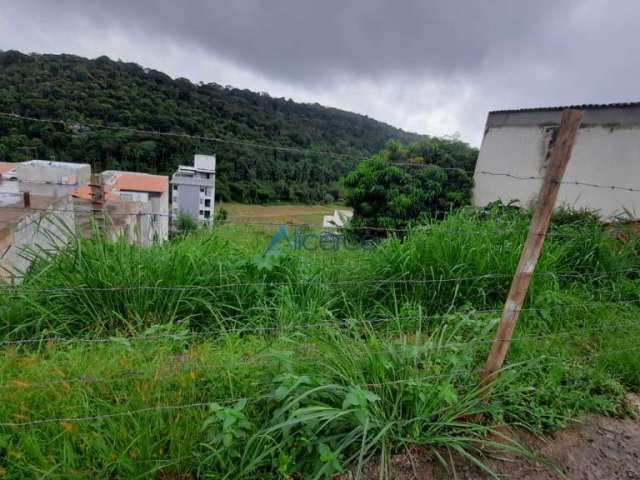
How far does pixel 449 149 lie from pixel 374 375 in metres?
12.4

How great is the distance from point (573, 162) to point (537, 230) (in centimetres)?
783

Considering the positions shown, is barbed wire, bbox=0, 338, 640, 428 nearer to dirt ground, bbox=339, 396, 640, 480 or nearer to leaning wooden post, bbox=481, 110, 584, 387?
leaning wooden post, bbox=481, 110, 584, 387

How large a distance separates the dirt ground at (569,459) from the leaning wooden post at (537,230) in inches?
13.7

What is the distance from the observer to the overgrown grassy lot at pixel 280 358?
1.33 meters

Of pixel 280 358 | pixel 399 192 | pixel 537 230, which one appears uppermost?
pixel 537 230

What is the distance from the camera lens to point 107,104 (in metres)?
5.20

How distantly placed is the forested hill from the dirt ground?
8.11 feet

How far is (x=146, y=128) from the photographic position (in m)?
5.43

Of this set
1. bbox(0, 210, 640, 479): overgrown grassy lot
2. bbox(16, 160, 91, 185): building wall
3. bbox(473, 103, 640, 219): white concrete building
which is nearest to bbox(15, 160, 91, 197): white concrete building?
bbox(16, 160, 91, 185): building wall

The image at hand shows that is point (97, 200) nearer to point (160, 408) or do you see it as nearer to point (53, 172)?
point (160, 408)

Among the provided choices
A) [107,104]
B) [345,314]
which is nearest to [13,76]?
[107,104]

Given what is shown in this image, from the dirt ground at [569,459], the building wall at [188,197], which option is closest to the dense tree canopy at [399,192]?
the dirt ground at [569,459]

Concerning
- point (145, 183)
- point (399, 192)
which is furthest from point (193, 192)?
point (399, 192)

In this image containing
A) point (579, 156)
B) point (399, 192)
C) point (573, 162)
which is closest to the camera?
point (579, 156)
